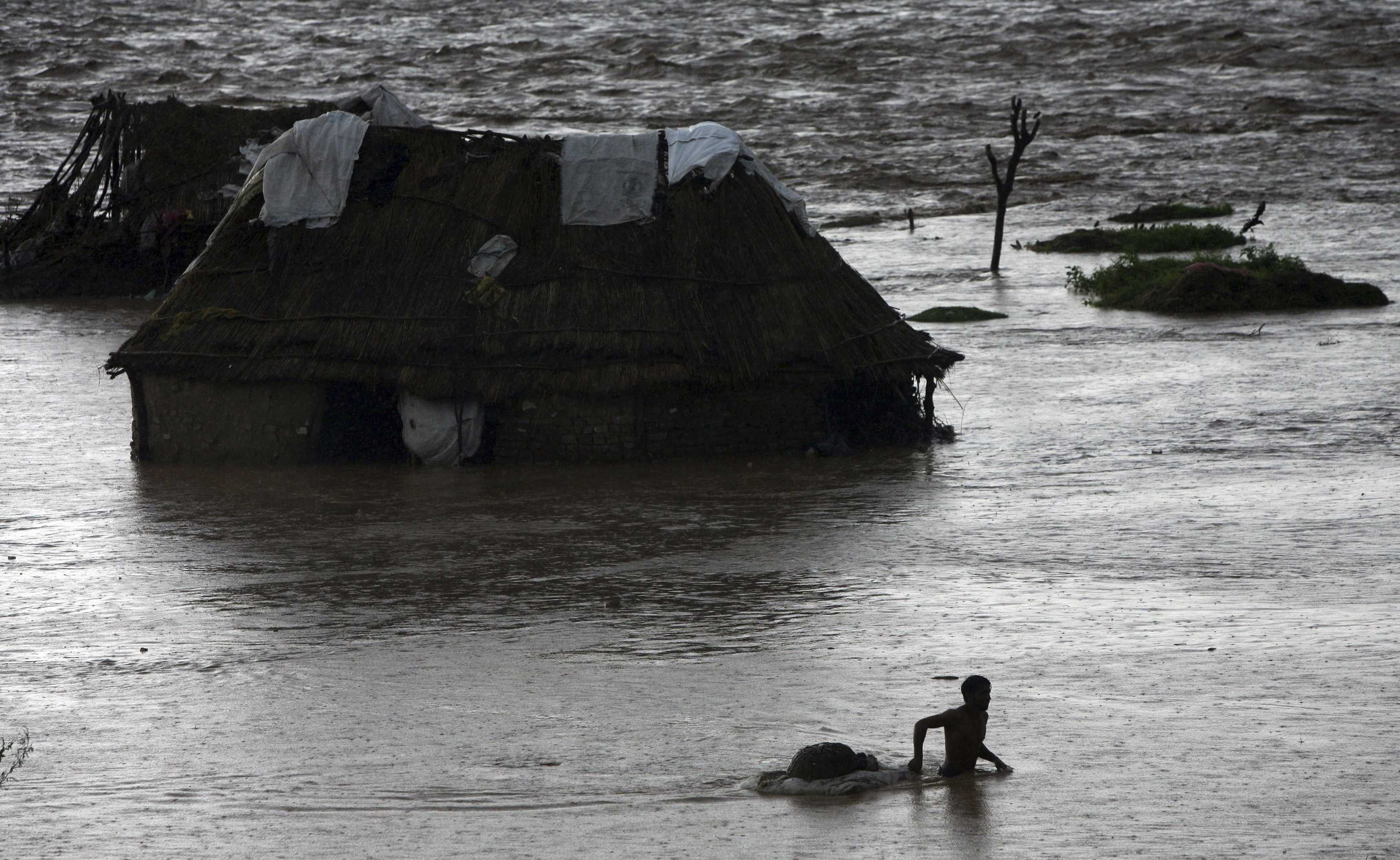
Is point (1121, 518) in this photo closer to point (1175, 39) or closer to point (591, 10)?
point (1175, 39)

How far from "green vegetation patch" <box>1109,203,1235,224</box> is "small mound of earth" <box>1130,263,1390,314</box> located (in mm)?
9912

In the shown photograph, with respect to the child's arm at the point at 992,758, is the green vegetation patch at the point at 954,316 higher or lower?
higher

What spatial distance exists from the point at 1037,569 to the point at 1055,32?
2106 inches

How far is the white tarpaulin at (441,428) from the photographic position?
1630 centimetres

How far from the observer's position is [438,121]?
174ft

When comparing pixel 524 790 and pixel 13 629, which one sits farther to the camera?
pixel 13 629

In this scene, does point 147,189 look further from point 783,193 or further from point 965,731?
point 965,731

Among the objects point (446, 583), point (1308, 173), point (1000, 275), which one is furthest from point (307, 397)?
point (1308, 173)

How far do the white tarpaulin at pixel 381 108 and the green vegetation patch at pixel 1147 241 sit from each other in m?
16.1

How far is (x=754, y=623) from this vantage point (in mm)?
10664

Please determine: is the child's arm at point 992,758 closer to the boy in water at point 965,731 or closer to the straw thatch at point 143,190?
the boy in water at point 965,731

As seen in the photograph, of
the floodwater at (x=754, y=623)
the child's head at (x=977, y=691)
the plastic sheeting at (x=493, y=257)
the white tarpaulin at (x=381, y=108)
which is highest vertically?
the white tarpaulin at (x=381, y=108)

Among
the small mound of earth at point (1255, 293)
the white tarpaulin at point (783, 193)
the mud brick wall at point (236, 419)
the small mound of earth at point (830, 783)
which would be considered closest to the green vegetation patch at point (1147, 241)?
the small mound of earth at point (1255, 293)

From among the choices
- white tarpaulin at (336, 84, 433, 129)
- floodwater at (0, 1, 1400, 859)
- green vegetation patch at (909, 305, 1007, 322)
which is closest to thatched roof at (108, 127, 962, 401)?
floodwater at (0, 1, 1400, 859)
